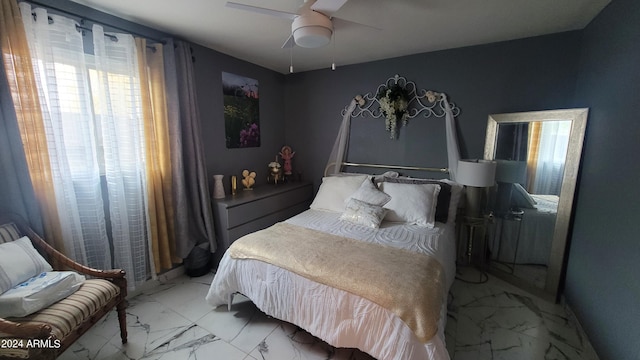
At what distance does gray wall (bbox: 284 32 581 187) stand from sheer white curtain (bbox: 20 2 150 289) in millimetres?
2211

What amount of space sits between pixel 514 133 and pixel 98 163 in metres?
3.81

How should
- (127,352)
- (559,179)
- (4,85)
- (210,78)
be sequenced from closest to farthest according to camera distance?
1. (4,85)
2. (127,352)
3. (559,179)
4. (210,78)

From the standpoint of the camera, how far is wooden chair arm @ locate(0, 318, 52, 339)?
121 cm

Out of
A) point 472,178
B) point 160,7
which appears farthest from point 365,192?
point 160,7

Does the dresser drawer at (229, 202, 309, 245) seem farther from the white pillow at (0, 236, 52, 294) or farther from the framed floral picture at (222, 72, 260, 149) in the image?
the white pillow at (0, 236, 52, 294)

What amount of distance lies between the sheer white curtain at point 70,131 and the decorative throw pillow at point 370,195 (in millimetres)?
2302

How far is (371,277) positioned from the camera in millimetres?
1549

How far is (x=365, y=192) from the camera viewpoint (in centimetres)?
278

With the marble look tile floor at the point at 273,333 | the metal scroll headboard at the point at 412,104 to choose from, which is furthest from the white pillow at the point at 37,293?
the metal scroll headboard at the point at 412,104

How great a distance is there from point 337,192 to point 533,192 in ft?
6.26

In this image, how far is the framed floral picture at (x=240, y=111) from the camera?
3.18 m

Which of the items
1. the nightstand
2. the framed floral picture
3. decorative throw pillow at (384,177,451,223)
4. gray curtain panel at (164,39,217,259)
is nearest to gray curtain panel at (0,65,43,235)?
gray curtain panel at (164,39,217,259)

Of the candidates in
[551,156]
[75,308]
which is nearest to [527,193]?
[551,156]

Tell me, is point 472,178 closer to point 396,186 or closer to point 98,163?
point 396,186
